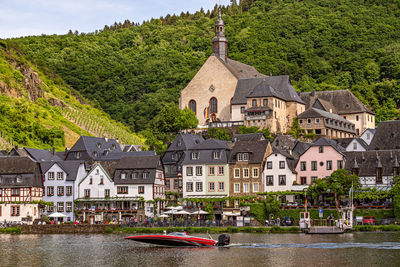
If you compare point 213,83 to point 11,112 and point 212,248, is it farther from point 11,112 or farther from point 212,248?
point 212,248

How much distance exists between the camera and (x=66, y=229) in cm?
8475

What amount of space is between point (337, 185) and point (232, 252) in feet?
87.5

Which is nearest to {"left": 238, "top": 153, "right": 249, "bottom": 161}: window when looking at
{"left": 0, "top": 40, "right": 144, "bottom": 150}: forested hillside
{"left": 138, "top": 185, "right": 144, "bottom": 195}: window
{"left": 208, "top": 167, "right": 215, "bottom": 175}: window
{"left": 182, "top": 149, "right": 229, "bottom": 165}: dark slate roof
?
{"left": 182, "top": 149, "right": 229, "bottom": 165}: dark slate roof

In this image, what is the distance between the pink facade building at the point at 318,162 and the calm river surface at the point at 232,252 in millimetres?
19890

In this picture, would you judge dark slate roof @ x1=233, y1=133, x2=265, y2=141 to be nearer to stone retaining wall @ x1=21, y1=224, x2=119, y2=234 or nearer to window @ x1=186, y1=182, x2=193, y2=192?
window @ x1=186, y1=182, x2=193, y2=192

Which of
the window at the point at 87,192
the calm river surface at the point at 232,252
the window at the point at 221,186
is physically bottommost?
the calm river surface at the point at 232,252

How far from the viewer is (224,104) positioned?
133 m

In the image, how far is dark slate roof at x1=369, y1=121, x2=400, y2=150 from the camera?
3878 inches

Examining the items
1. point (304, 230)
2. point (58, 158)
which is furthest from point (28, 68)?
point (304, 230)

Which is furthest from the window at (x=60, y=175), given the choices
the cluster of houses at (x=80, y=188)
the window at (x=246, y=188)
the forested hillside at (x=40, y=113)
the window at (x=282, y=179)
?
the window at (x=282, y=179)

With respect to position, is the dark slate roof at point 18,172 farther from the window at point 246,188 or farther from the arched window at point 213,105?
the arched window at point 213,105

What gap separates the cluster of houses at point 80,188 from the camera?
309 feet

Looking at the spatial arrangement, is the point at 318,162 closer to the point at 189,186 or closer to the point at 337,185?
the point at 337,185

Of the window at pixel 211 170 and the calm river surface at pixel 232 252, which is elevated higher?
the window at pixel 211 170
